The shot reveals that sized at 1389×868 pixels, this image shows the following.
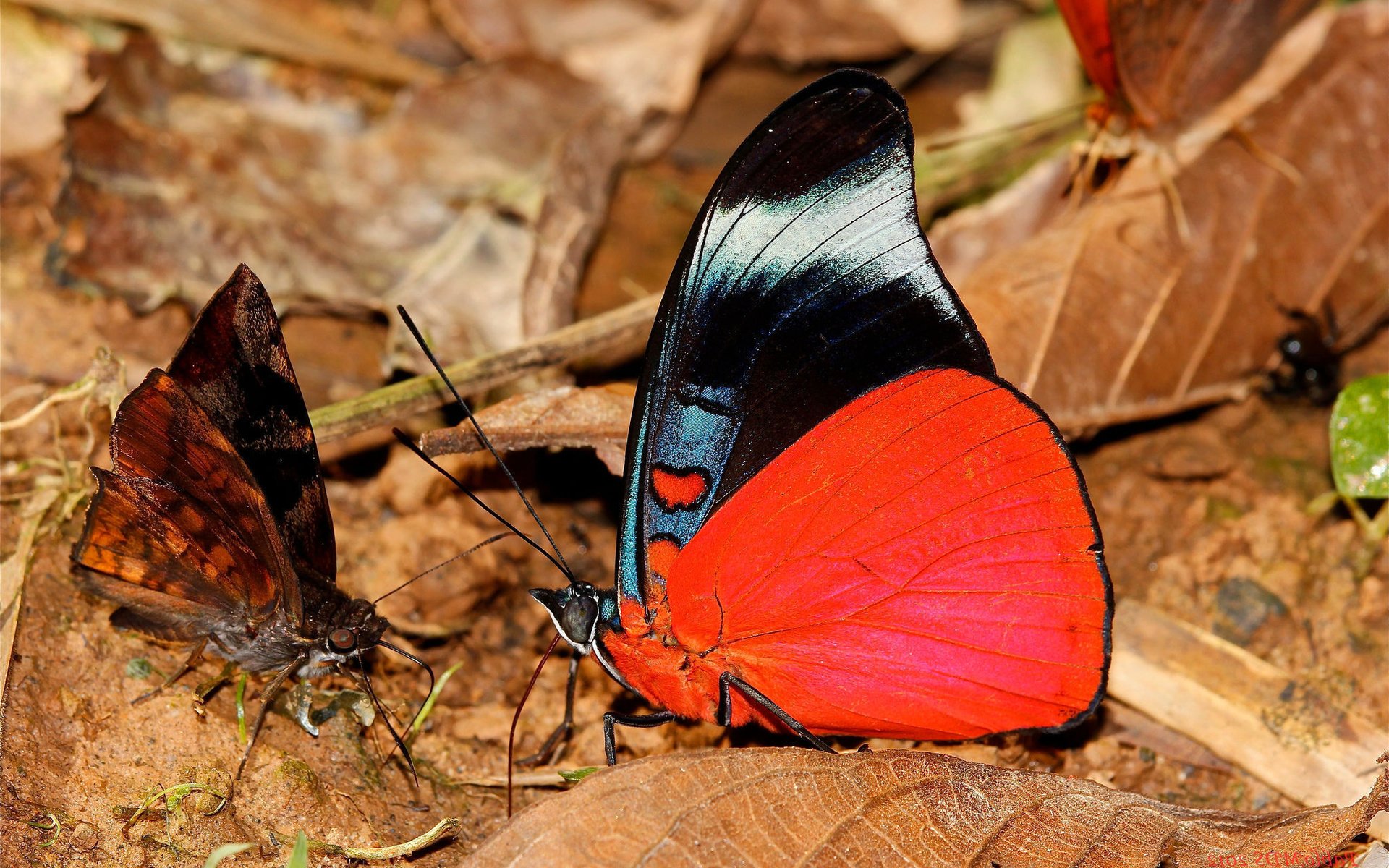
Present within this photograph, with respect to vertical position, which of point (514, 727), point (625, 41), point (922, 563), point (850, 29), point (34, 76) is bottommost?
point (514, 727)

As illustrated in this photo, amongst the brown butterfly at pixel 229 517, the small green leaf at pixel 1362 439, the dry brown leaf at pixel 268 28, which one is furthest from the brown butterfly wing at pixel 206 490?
the small green leaf at pixel 1362 439

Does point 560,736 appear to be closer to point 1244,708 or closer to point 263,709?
point 263,709

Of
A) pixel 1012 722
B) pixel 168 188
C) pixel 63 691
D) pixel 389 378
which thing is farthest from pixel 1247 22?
pixel 63 691

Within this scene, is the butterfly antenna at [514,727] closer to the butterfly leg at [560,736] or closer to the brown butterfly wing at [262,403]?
the butterfly leg at [560,736]

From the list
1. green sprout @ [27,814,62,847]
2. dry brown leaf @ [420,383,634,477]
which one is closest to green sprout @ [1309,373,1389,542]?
dry brown leaf @ [420,383,634,477]

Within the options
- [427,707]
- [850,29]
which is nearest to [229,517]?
[427,707]

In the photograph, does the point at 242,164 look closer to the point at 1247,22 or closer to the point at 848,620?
the point at 848,620
